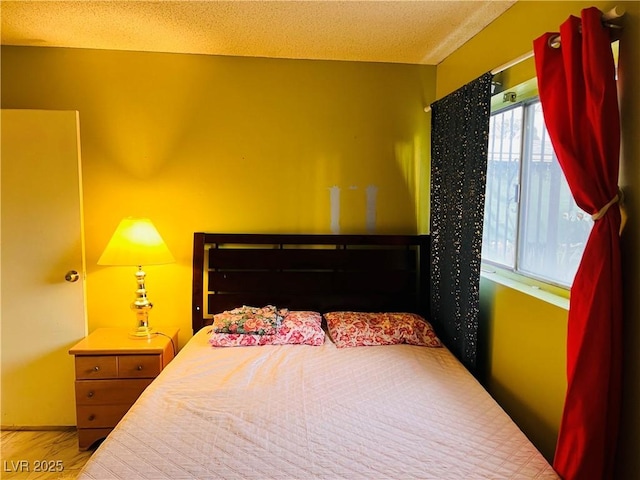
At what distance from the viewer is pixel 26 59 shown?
8.23 ft

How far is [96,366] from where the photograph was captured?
2.28m

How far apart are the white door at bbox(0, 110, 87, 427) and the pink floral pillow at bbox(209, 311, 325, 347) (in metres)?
0.91

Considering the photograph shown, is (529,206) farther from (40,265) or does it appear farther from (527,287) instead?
(40,265)

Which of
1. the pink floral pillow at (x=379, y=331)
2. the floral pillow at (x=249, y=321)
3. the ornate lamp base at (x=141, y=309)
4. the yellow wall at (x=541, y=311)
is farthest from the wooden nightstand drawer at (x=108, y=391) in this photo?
the yellow wall at (x=541, y=311)

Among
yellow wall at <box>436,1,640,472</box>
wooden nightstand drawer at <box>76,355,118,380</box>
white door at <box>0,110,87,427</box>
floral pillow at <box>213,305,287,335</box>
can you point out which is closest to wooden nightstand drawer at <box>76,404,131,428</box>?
wooden nightstand drawer at <box>76,355,118,380</box>

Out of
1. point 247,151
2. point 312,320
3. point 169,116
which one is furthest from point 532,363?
point 169,116

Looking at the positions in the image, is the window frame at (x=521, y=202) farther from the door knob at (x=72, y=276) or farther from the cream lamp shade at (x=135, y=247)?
the door knob at (x=72, y=276)

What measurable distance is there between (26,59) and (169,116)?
90 centimetres

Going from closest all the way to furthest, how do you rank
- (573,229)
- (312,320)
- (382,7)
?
(573,229) < (382,7) < (312,320)

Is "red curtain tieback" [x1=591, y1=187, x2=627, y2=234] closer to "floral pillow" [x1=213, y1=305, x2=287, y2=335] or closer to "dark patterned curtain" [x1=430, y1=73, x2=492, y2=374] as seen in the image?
"dark patterned curtain" [x1=430, y1=73, x2=492, y2=374]

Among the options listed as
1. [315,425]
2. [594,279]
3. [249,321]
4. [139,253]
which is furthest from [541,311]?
[139,253]

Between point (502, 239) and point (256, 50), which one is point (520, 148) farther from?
point (256, 50)

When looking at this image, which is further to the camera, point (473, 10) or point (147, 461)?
point (473, 10)

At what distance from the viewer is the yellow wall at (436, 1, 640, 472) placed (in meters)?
1.26
